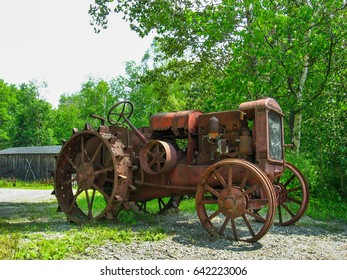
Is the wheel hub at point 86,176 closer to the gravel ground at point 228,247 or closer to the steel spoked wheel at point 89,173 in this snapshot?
the steel spoked wheel at point 89,173

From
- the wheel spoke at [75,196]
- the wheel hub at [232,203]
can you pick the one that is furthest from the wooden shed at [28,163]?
the wheel hub at [232,203]

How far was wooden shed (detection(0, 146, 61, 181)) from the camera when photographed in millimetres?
28953

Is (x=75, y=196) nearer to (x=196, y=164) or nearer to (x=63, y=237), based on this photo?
(x=63, y=237)

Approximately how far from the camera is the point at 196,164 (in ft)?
22.6

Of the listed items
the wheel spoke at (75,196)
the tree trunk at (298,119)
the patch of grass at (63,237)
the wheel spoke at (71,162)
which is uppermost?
the tree trunk at (298,119)

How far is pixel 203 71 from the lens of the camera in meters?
17.7

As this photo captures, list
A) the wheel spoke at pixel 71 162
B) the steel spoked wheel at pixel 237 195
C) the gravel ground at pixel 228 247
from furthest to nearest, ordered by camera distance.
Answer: the wheel spoke at pixel 71 162 < the steel spoked wheel at pixel 237 195 < the gravel ground at pixel 228 247

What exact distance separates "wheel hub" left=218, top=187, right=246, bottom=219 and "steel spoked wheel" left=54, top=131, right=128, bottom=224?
76.9 inches

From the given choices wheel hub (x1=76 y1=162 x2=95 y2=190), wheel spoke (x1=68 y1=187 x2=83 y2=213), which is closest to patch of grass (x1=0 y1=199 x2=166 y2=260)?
wheel spoke (x1=68 y1=187 x2=83 y2=213)

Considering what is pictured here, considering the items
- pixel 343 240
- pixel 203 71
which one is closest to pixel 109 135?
pixel 343 240

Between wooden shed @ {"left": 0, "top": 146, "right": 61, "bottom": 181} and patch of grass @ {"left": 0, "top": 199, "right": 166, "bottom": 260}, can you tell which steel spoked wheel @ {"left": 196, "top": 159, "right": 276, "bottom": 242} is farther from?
wooden shed @ {"left": 0, "top": 146, "right": 61, "bottom": 181}

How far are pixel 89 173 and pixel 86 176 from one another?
0.08 metres

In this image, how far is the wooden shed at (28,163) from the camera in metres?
29.0

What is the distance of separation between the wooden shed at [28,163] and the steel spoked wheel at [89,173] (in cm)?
2149
